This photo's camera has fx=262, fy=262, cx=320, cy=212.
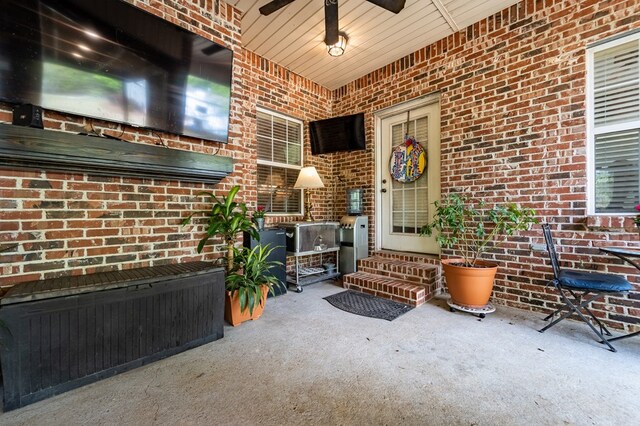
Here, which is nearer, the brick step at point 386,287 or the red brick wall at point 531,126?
the red brick wall at point 531,126

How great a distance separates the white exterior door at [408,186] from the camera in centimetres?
371

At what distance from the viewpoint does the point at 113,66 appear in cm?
208

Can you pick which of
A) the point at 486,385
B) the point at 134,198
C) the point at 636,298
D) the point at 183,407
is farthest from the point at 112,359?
the point at 636,298

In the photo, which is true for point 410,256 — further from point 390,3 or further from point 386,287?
point 390,3

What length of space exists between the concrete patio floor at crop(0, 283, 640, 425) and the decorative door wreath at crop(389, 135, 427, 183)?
220 centimetres

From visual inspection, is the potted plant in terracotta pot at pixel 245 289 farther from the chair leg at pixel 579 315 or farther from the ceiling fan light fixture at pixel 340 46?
the ceiling fan light fixture at pixel 340 46

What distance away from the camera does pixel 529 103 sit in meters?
2.80

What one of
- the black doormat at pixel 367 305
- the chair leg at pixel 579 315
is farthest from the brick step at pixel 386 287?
the chair leg at pixel 579 315

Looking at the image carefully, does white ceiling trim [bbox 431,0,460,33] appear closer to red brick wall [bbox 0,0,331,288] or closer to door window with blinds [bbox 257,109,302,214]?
red brick wall [bbox 0,0,331,288]

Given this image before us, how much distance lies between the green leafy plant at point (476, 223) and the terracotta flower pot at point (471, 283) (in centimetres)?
24

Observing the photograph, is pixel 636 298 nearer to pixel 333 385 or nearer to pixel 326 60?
pixel 333 385

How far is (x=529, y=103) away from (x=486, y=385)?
2803 mm

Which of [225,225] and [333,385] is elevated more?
[225,225]

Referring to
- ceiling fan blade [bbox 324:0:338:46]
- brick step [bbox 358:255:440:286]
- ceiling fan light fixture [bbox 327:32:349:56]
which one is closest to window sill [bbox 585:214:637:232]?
brick step [bbox 358:255:440:286]
